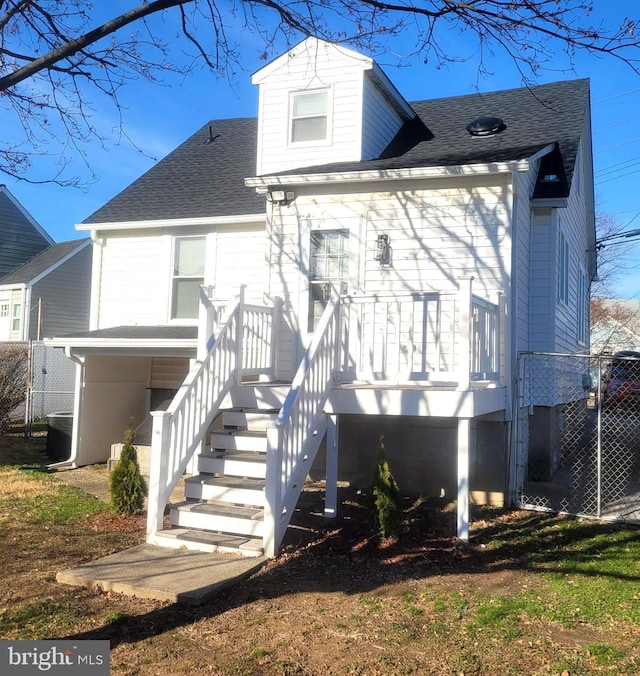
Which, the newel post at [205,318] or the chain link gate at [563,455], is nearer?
the newel post at [205,318]

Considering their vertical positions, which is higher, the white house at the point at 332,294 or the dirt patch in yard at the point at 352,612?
the white house at the point at 332,294

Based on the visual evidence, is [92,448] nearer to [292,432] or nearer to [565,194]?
[292,432]

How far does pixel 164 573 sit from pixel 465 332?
353 cm

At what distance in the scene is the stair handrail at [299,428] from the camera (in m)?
5.76

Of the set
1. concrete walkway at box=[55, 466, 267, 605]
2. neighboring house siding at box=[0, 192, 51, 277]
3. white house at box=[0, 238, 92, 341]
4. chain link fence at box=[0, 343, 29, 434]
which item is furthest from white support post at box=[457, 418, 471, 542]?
neighboring house siding at box=[0, 192, 51, 277]

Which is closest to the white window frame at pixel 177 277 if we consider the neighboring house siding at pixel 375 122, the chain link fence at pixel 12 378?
the neighboring house siding at pixel 375 122

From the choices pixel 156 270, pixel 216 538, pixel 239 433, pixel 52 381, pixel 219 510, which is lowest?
pixel 216 538

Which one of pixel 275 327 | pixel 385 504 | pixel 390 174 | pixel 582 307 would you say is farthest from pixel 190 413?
pixel 582 307

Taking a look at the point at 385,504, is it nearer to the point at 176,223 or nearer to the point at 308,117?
the point at 308,117

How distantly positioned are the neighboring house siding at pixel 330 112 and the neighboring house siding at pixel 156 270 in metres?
1.33

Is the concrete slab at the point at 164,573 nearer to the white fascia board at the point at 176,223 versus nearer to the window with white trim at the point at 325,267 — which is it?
the window with white trim at the point at 325,267

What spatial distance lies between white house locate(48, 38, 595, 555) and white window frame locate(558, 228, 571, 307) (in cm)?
9

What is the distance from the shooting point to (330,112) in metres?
9.95

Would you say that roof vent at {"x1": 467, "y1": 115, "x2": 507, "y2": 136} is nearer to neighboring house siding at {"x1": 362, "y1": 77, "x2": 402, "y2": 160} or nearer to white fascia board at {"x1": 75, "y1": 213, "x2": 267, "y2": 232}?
neighboring house siding at {"x1": 362, "y1": 77, "x2": 402, "y2": 160}
